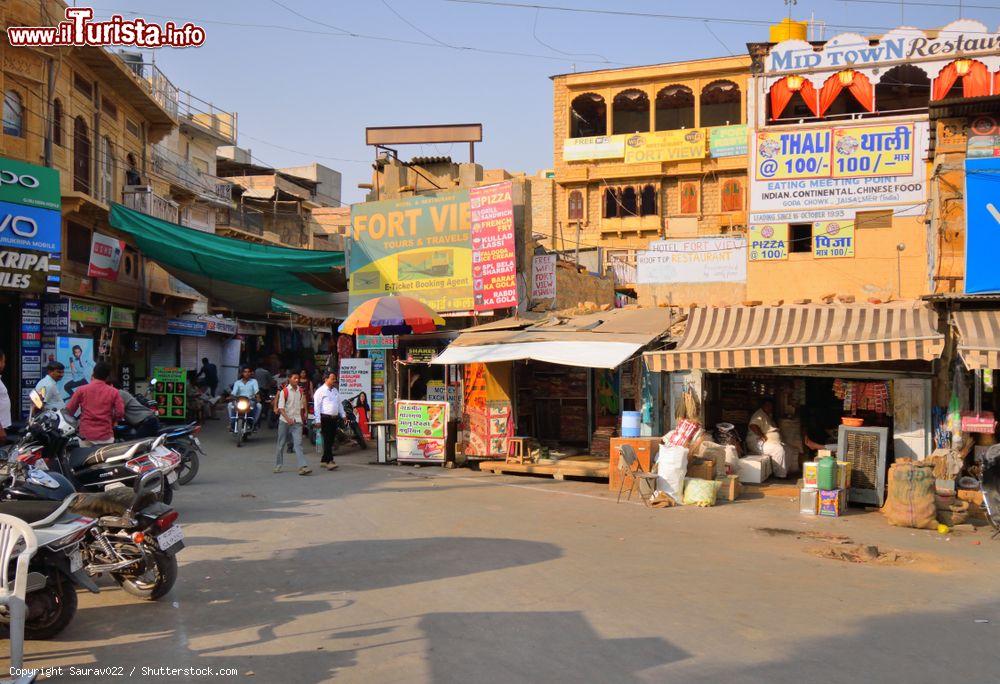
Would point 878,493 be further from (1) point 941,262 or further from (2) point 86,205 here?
(2) point 86,205

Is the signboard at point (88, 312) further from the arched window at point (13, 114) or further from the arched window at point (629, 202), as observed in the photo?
the arched window at point (629, 202)

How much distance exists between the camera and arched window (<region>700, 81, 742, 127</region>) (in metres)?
34.1

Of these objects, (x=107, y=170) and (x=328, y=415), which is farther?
(x=107, y=170)

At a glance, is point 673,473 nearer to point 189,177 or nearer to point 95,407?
point 95,407

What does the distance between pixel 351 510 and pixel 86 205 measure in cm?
1304

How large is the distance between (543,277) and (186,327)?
44.4ft

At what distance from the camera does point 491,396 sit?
1503 cm

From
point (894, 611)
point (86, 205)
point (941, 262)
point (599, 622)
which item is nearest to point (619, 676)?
point (599, 622)

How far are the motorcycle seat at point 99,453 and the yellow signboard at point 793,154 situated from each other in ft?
37.9

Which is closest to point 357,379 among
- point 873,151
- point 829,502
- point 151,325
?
point 151,325

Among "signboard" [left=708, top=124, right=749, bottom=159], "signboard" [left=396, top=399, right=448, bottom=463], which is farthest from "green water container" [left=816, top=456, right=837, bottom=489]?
"signboard" [left=708, top=124, right=749, bottom=159]

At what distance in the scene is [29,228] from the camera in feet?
53.2

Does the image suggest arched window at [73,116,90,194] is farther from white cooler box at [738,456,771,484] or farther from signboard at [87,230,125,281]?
white cooler box at [738,456,771,484]

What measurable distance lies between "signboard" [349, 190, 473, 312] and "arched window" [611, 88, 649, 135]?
2012cm
